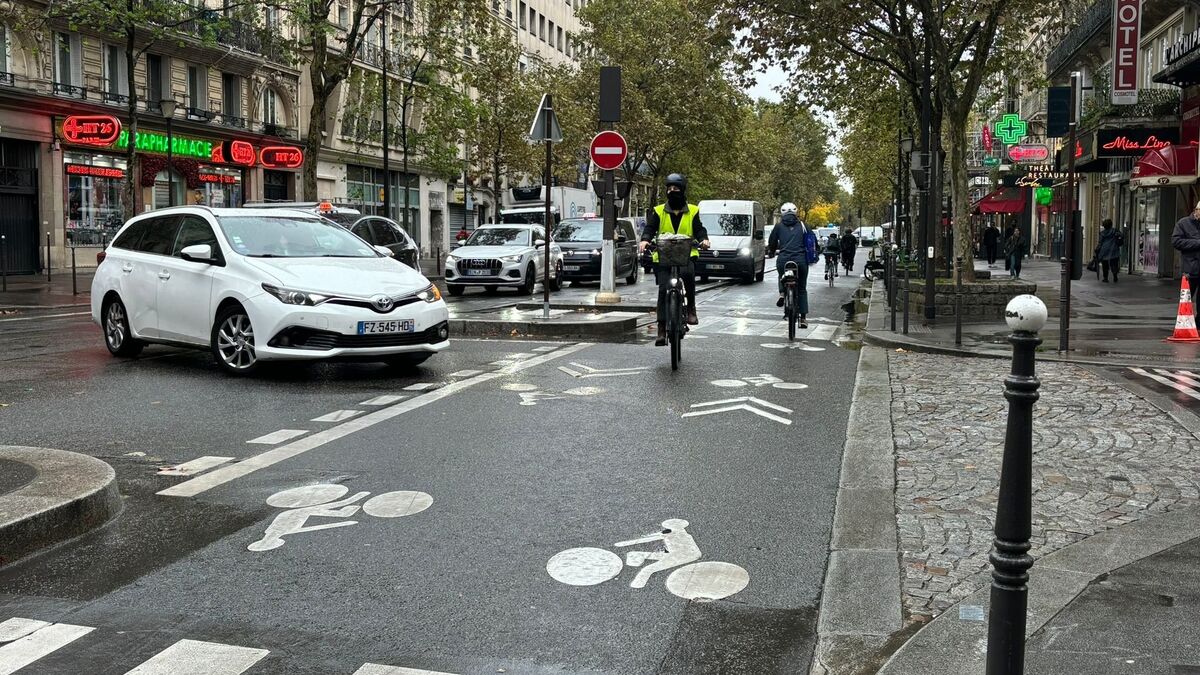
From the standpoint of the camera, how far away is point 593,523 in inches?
210

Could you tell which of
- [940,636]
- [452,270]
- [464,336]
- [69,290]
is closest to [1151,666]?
[940,636]

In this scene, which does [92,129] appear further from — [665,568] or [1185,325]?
[665,568]

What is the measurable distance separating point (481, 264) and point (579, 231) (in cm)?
567

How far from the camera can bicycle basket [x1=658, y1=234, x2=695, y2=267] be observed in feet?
39.0

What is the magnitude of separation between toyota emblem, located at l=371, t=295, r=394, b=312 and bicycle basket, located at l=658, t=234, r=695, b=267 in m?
3.06

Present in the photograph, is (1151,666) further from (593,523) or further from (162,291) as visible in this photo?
(162,291)

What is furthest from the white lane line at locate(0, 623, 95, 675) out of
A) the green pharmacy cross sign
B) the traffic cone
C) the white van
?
the green pharmacy cross sign

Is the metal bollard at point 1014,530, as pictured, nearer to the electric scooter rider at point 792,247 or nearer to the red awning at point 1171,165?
the electric scooter rider at point 792,247

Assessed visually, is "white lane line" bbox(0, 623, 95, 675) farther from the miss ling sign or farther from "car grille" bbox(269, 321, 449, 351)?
the miss ling sign

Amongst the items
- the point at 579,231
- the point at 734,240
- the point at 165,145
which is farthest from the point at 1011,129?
the point at 165,145

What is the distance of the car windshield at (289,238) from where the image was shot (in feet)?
35.2

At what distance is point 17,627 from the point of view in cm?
392

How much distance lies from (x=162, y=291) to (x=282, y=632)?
7836mm

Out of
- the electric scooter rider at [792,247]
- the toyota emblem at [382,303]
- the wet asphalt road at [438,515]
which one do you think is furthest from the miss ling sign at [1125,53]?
the toyota emblem at [382,303]
